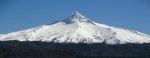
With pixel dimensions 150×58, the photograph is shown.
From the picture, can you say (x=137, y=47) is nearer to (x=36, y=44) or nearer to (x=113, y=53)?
(x=113, y=53)

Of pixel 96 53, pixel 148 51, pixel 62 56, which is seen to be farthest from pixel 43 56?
pixel 148 51

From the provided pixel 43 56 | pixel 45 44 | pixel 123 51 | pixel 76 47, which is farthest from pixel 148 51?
pixel 43 56

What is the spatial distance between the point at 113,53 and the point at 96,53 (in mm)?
6532

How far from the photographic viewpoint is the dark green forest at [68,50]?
453ft

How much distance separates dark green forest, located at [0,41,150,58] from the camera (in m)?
138

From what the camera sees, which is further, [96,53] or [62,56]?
[96,53]

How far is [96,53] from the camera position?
175625mm

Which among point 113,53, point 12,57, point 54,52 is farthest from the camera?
point 113,53

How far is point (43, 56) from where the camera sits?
452 feet

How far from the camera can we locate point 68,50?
15462 centimetres

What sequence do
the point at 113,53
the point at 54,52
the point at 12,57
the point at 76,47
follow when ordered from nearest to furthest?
the point at 12,57 → the point at 54,52 → the point at 113,53 → the point at 76,47

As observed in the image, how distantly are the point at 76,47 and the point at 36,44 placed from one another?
16224mm

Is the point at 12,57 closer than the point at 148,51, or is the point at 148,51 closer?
the point at 12,57

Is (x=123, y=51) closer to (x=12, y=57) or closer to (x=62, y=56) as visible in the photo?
(x=62, y=56)
